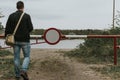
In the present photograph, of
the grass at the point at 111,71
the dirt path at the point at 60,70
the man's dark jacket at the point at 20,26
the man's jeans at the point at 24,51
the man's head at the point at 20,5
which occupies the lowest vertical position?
the grass at the point at 111,71

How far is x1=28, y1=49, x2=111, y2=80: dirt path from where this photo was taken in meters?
14.4

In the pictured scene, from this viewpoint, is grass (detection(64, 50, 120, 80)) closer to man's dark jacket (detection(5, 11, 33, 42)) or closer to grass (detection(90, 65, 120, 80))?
grass (detection(90, 65, 120, 80))

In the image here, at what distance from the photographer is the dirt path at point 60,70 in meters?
14.4

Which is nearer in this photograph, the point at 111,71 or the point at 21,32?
the point at 21,32

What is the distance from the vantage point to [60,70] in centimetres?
1573

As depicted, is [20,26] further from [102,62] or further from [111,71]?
[102,62]

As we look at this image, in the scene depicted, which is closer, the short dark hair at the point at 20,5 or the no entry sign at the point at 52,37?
the short dark hair at the point at 20,5

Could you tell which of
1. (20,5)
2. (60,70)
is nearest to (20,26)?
(20,5)

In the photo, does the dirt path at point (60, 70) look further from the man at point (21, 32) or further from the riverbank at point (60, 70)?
the man at point (21, 32)

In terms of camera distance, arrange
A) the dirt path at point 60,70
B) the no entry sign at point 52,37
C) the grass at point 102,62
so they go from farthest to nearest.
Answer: the no entry sign at point 52,37 → the grass at point 102,62 → the dirt path at point 60,70

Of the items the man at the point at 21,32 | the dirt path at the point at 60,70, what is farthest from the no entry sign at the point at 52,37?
the man at the point at 21,32

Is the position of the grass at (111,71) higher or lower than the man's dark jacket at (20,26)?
lower

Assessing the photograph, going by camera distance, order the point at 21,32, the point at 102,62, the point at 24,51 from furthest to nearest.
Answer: the point at 102,62
the point at 24,51
the point at 21,32

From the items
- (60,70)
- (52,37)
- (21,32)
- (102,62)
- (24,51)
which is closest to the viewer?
(21,32)
